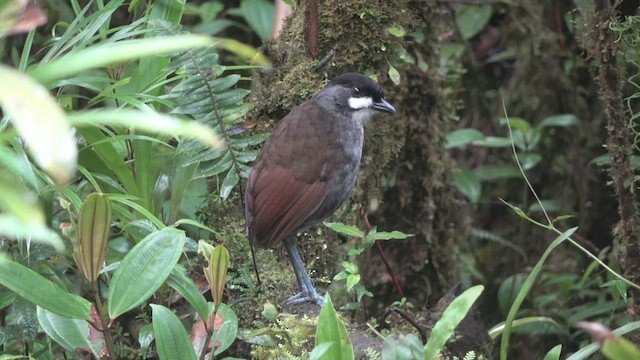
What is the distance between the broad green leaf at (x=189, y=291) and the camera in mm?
2545

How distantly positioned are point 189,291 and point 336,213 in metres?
1.36

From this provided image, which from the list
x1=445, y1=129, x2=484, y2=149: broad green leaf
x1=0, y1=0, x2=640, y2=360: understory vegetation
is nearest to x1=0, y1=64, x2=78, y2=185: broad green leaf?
x1=0, y1=0, x2=640, y2=360: understory vegetation

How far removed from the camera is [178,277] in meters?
2.62

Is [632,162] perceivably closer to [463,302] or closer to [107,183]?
[463,302]

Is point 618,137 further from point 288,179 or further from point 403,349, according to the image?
point 403,349

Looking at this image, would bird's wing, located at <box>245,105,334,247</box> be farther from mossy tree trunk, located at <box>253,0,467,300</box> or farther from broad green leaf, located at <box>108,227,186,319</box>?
broad green leaf, located at <box>108,227,186,319</box>

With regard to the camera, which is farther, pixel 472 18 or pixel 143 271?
pixel 472 18

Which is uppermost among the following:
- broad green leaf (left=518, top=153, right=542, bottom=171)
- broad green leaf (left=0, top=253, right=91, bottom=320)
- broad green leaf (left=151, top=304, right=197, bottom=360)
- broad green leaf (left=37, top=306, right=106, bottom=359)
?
broad green leaf (left=0, top=253, right=91, bottom=320)

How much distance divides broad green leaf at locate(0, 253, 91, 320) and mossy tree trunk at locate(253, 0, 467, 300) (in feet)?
4.86

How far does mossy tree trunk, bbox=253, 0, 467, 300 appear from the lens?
358 centimetres

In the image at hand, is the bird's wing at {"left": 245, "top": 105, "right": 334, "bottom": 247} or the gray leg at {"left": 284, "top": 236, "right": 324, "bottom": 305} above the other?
the bird's wing at {"left": 245, "top": 105, "right": 334, "bottom": 247}

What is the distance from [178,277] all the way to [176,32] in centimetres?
93

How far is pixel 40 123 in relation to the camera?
1.11m

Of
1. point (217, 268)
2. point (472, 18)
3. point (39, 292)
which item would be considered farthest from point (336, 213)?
point (472, 18)
